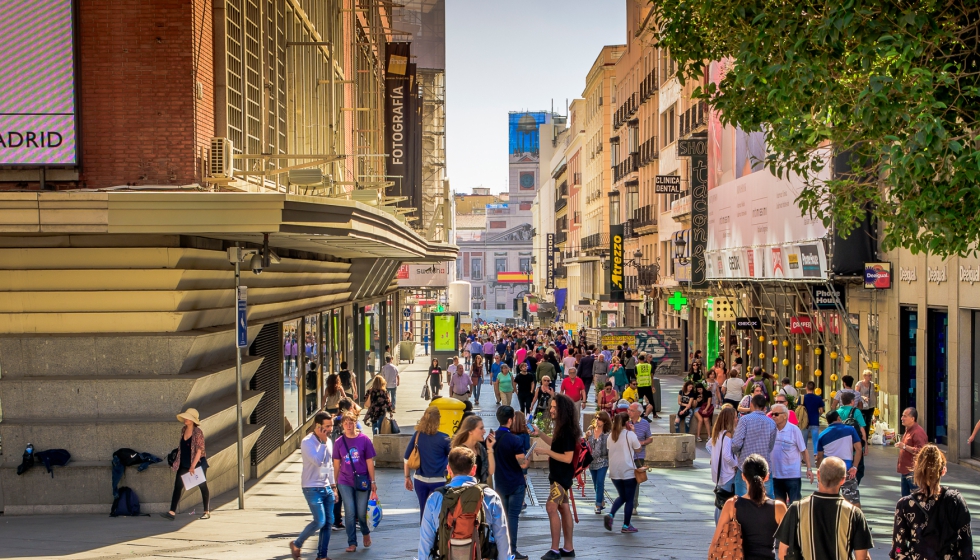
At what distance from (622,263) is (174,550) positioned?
165 feet

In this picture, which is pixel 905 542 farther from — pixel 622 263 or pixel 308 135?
pixel 622 263

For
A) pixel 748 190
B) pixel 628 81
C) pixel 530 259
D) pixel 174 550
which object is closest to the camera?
pixel 174 550

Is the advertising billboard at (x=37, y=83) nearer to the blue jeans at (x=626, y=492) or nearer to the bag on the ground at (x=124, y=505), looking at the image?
the bag on the ground at (x=124, y=505)

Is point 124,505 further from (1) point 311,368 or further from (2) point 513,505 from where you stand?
(1) point 311,368

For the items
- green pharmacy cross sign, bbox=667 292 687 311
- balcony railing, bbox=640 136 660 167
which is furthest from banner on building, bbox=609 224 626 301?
green pharmacy cross sign, bbox=667 292 687 311

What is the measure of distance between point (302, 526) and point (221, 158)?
4433mm

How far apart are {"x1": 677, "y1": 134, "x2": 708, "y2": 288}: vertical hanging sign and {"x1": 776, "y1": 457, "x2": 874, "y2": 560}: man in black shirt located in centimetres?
3257

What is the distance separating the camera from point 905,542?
26.0ft

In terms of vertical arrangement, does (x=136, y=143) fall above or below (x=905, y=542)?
above

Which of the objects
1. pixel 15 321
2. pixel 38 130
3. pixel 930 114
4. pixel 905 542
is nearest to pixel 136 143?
pixel 38 130

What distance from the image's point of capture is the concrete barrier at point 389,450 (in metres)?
19.2

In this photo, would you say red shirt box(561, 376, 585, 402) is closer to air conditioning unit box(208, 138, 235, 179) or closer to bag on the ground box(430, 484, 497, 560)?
air conditioning unit box(208, 138, 235, 179)

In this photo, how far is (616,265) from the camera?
61031 mm

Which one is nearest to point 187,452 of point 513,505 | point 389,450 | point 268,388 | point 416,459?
point 416,459
